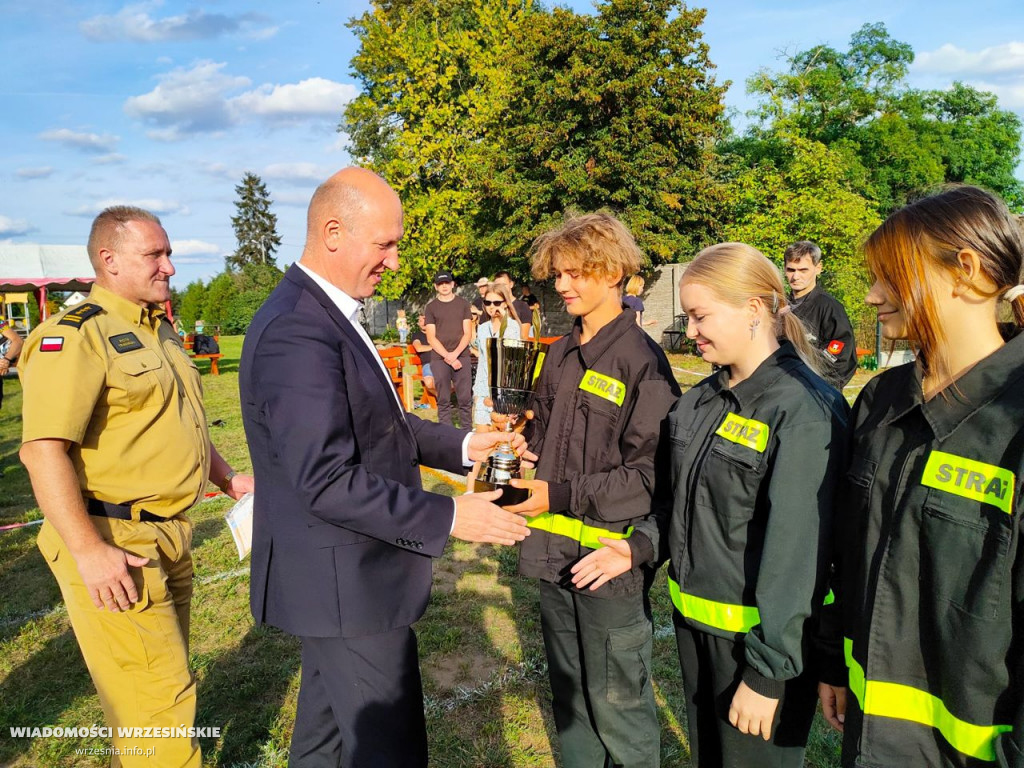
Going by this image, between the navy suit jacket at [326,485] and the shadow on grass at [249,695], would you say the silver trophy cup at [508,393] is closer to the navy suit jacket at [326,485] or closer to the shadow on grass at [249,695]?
the navy suit jacket at [326,485]

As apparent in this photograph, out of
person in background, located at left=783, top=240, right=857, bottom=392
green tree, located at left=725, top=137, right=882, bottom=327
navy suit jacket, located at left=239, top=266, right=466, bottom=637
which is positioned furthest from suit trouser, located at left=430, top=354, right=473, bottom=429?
green tree, located at left=725, top=137, right=882, bottom=327

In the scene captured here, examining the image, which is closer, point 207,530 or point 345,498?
point 345,498

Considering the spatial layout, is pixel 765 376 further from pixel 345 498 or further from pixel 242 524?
pixel 242 524

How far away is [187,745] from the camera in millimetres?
2535

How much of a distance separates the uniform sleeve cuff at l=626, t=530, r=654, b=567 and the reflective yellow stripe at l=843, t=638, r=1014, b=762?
77cm

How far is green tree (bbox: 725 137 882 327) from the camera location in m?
19.6

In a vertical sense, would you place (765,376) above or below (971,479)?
above

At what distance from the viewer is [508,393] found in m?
2.56

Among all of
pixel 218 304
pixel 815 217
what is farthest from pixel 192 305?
pixel 815 217

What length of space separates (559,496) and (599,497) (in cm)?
15

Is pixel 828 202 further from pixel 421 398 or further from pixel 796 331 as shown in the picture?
pixel 796 331

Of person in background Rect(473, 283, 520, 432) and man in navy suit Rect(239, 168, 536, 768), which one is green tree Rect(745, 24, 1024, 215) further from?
man in navy suit Rect(239, 168, 536, 768)

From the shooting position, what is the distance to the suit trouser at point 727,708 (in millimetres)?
1939

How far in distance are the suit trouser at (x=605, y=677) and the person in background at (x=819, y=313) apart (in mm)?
3903
